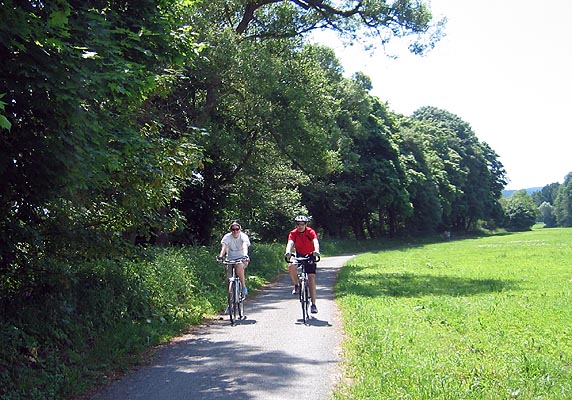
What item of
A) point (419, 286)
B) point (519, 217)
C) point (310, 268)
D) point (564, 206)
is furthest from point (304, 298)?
point (564, 206)

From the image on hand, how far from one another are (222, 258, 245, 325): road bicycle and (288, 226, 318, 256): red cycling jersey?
1171 millimetres

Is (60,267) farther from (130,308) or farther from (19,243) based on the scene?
(130,308)

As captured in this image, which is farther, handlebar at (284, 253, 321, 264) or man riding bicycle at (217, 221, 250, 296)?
man riding bicycle at (217, 221, 250, 296)

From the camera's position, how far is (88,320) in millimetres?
9336

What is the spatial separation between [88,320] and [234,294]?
11.3 feet

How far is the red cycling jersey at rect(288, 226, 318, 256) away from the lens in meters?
12.3

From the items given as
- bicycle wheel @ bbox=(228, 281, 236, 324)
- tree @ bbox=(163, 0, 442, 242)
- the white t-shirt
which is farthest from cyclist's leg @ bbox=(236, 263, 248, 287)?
tree @ bbox=(163, 0, 442, 242)

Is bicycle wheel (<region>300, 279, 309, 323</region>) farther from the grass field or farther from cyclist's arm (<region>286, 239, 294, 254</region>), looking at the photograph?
the grass field

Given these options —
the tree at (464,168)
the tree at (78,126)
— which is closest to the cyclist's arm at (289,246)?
the tree at (78,126)

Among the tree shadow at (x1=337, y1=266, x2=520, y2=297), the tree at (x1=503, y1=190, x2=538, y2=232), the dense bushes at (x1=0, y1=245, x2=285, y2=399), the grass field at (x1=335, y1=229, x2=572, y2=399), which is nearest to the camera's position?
the grass field at (x1=335, y1=229, x2=572, y2=399)

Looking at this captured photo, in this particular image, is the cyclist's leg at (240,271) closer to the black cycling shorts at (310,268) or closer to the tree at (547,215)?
the black cycling shorts at (310,268)

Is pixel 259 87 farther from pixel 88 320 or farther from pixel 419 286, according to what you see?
pixel 88 320

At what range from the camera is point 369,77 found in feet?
195

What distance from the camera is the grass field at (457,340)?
670 cm
